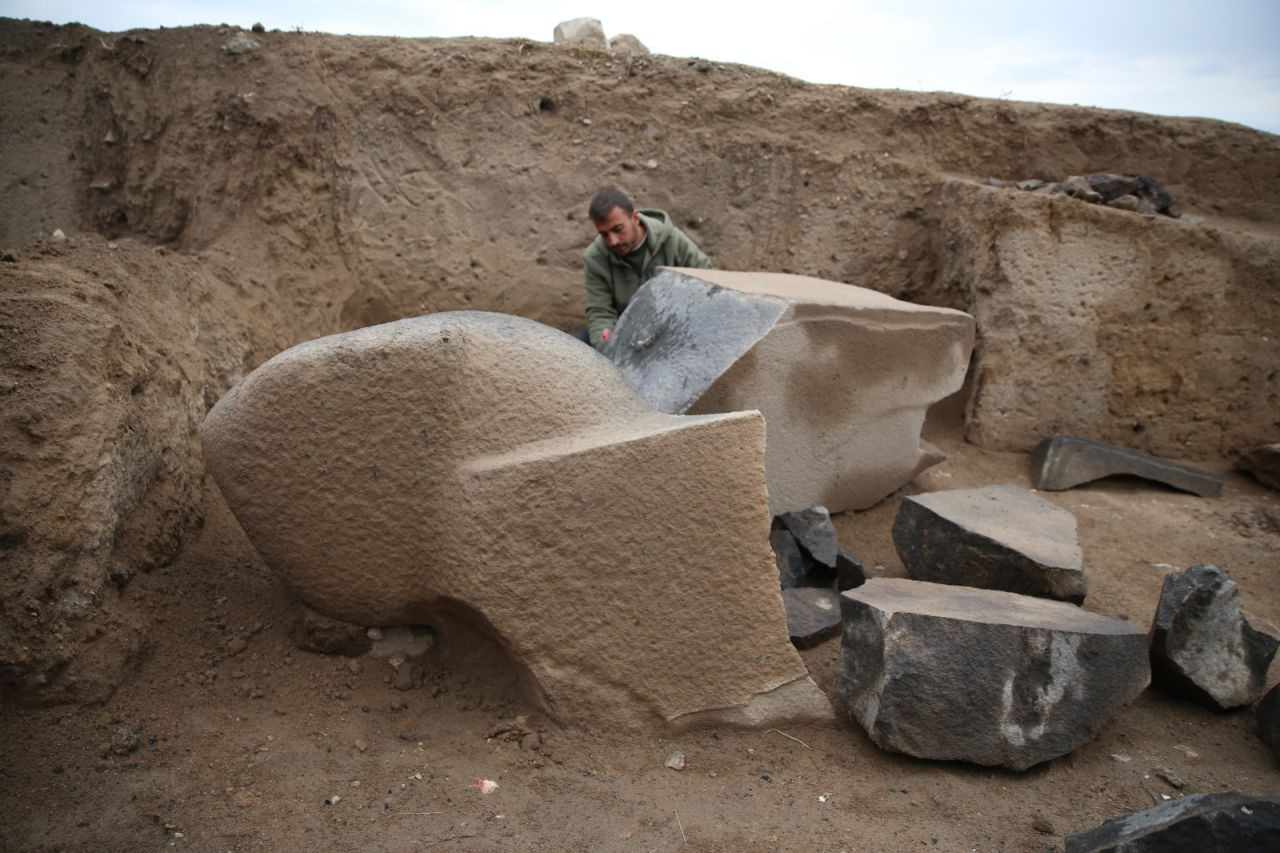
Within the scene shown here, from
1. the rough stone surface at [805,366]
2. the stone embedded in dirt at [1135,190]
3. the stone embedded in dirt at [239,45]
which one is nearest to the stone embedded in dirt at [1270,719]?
the rough stone surface at [805,366]

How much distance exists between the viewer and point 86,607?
73.9 inches

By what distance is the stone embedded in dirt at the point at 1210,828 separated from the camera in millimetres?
1410

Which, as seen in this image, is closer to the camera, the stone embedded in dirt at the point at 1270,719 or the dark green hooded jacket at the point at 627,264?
the stone embedded in dirt at the point at 1270,719

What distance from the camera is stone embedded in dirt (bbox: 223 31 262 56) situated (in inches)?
152

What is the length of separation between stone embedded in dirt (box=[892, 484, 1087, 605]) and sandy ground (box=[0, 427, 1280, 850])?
359 mm

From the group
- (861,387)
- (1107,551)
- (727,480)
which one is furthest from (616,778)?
(1107,551)

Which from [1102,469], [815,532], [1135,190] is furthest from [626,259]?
[1135,190]

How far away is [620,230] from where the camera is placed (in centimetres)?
352

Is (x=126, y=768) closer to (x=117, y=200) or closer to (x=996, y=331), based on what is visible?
(x=117, y=200)

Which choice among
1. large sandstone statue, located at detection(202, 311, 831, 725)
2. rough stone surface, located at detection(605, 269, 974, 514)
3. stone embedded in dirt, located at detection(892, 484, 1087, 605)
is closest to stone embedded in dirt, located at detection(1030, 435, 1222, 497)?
rough stone surface, located at detection(605, 269, 974, 514)

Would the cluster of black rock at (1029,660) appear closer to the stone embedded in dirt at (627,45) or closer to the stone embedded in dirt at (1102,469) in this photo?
the stone embedded in dirt at (1102,469)

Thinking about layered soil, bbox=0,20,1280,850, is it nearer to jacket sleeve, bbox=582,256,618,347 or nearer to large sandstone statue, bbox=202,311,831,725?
large sandstone statue, bbox=202,311,831,725

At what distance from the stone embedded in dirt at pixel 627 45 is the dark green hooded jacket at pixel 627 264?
95 cm

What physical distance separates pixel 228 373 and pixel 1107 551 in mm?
2924
